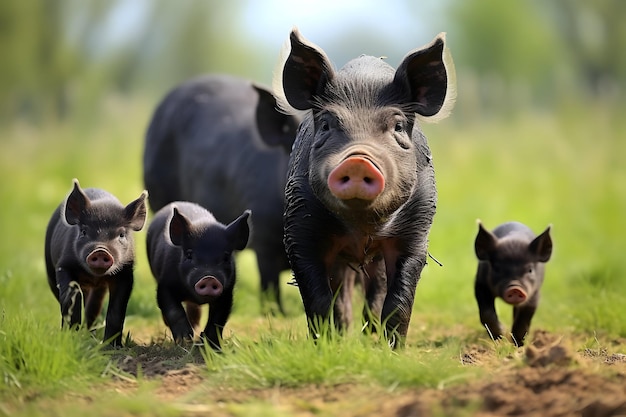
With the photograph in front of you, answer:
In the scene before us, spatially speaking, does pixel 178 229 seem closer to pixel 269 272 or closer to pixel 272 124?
pixel 272 124

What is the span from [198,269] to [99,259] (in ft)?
1.79

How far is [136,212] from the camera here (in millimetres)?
5594

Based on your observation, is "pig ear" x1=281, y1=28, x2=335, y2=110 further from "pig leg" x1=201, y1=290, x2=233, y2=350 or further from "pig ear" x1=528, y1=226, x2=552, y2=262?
"pig ear" x1=528, y1=226, x2=552, y2=262

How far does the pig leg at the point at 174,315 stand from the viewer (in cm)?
550

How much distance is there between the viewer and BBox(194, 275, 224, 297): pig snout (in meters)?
5.30

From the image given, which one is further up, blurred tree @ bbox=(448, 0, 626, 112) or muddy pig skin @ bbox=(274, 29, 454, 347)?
blurred tree @ bbox=(448, 0, 626, 112)

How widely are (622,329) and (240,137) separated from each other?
12.7 feet

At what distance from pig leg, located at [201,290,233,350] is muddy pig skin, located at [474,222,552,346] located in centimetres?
184

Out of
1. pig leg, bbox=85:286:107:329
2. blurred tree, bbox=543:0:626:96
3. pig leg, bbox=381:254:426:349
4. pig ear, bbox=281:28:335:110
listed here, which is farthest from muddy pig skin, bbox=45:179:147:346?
blurred tree, bbox=543:0:626:96

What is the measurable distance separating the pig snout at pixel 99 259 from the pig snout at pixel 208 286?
50 centimetres

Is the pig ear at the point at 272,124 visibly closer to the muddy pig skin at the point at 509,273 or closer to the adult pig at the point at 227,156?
the adult pig at the point at 227,156

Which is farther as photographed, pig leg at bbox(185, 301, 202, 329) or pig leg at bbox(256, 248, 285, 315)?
pig leg at bbox(256, 248, 285, 315)

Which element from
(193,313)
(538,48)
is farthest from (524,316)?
(538,48)

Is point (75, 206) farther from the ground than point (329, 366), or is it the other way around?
point (75, 206)
